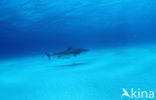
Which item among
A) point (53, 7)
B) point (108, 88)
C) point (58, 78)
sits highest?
point (53, 7)

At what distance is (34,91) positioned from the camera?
5695mm

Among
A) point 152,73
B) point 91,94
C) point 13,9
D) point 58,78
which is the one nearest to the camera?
point 91,94

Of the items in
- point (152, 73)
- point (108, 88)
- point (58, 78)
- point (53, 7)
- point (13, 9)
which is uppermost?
point (53, 7)

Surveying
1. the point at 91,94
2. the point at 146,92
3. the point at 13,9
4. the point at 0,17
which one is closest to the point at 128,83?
the point at 146,92

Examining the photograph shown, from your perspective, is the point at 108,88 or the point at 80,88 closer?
the point at 108,88

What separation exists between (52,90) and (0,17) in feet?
80.8

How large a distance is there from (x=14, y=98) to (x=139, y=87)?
12.6 ft

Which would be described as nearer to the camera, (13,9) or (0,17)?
(13,9)

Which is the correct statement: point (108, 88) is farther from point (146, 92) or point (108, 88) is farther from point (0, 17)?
point (0, 17)

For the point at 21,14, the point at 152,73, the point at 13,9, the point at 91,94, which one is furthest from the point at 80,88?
the point at 21,14

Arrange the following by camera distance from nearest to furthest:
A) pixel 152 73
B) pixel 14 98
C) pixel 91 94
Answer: pixel 91 94, pixel 14 98, pixel 152 73

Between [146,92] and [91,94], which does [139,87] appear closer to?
[146,92]

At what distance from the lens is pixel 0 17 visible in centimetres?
2650

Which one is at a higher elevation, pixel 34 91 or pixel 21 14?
pixel 21 14
